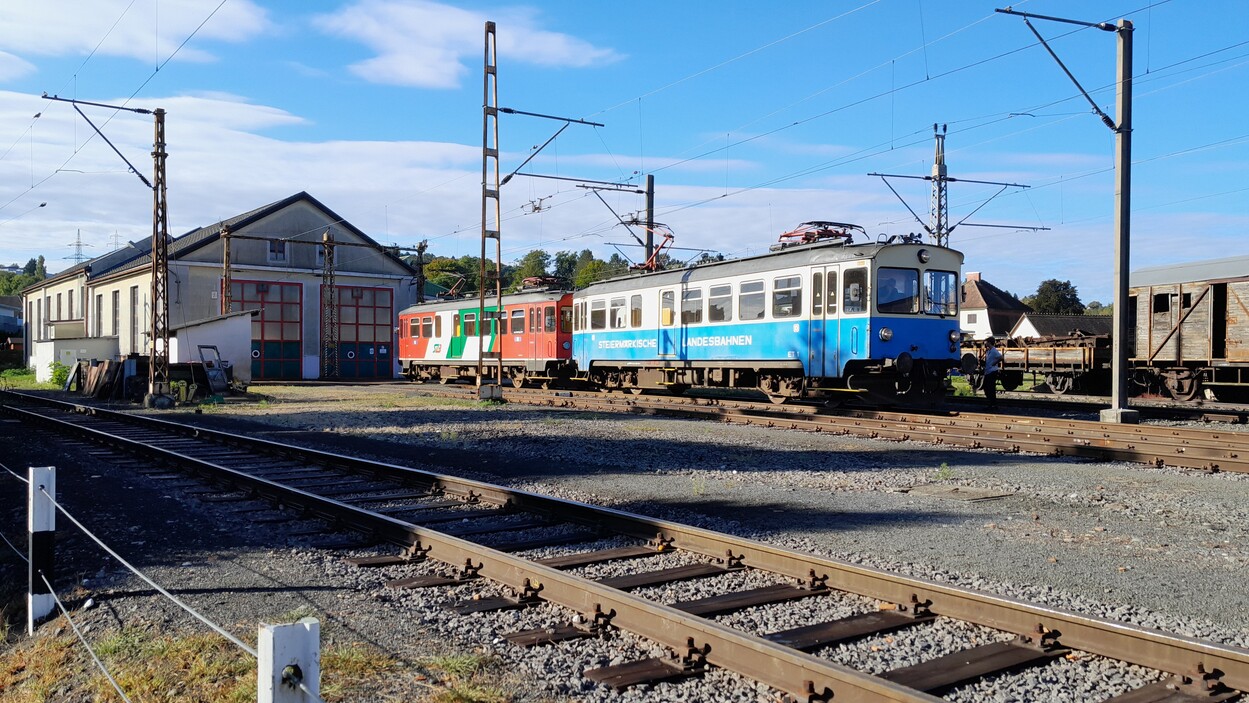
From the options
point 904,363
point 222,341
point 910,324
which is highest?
point 910,324

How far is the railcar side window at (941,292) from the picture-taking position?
17.6 meters

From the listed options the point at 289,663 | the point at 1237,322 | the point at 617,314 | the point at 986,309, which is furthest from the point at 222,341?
the point at 986,309

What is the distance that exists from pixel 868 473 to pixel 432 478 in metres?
4.87

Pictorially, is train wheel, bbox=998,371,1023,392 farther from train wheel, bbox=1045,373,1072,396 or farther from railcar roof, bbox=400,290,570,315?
railcar roof, bbox=400,290,570,315

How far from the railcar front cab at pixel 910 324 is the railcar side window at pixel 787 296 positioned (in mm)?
1197

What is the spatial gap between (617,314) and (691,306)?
3609 millimetres

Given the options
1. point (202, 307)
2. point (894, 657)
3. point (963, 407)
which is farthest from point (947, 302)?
point (202, 307)

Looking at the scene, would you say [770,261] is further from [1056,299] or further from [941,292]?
[1056,299]

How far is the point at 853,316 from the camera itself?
17.0m

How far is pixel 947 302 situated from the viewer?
18.0 m

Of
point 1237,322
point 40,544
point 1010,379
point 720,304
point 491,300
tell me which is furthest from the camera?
point 491,300

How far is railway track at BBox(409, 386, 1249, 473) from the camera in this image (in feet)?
37.4

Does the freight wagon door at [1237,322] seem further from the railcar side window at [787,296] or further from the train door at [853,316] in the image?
the railcar side window at [787,296]

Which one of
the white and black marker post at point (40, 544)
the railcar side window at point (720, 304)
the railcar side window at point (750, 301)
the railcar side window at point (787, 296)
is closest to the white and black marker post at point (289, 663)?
the white and black marker post at point (40, 544)
